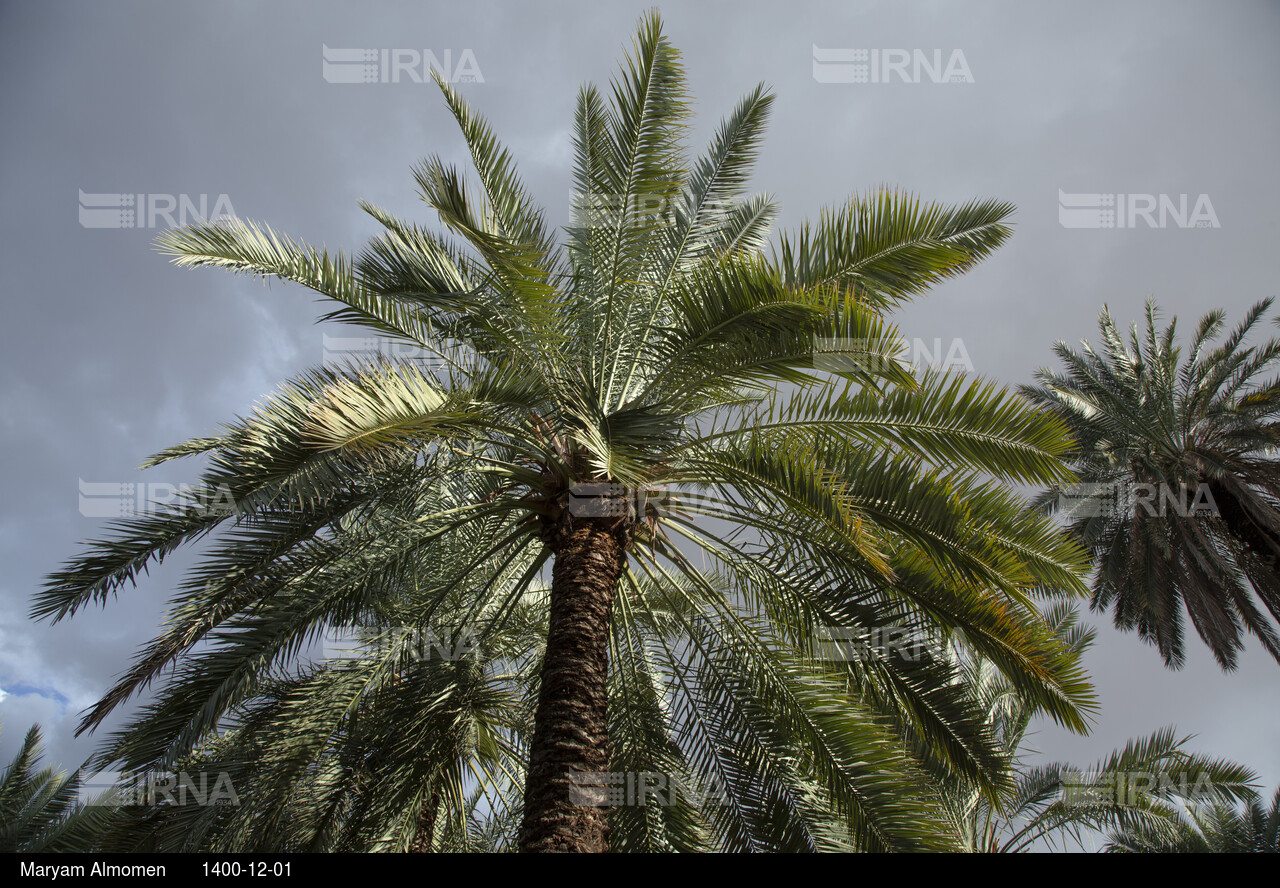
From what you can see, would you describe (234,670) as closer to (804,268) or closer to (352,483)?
(352,483)

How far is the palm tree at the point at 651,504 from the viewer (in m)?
5.27

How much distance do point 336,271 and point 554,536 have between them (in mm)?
2984

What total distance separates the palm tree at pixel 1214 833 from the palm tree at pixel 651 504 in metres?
7.06

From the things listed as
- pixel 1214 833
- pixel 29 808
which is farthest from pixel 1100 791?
pixel 29 808

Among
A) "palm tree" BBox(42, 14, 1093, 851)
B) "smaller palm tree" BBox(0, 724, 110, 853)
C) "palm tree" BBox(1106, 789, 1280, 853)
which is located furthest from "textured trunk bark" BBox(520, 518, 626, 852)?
"smaller palm tree" BBox(0, 724, 110, 853)

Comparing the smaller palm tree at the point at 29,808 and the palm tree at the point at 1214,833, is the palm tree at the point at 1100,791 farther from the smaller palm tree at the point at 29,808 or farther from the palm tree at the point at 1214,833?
the smaller palm tree at the point at 29,808

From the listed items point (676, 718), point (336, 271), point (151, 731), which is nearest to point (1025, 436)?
point (676, 718)

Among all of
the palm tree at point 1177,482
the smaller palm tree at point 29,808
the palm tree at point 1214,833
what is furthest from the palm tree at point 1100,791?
the smaller palm tree at point 29,808

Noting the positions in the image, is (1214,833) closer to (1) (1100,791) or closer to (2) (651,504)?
(1) (1100,791)

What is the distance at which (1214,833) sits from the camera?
12719mm

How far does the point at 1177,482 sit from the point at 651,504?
46.9 ft

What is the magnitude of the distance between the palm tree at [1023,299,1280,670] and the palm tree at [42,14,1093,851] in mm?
11617

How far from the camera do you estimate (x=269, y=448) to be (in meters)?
5.16

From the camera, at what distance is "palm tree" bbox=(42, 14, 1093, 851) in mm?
5273
